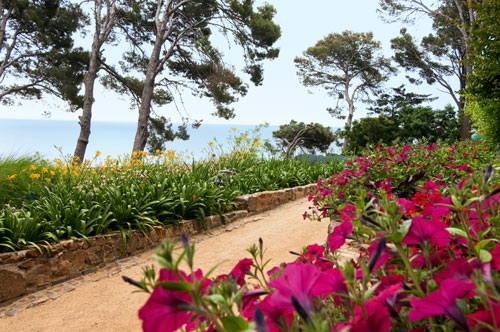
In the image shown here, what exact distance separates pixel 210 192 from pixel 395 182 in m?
2.78

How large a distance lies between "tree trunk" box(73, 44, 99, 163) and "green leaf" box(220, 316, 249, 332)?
12.4 meters

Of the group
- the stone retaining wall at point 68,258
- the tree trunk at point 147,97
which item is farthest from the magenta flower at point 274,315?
the tree trunk at point 147,97

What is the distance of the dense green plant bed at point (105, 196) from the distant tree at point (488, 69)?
14.4ft

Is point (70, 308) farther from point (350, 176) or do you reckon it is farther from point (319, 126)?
point (319, 126)

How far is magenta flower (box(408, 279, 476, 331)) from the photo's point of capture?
14.6 inches

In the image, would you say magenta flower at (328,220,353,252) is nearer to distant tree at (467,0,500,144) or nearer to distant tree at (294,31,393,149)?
distant tree at (467,0,500,144)

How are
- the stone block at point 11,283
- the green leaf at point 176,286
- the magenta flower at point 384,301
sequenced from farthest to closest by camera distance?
the stone block at point 11,283
the magenta flower at point 384,301
the green leaf at point 176,286

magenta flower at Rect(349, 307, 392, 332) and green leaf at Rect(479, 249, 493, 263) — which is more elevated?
green leaf at Rect(479, 249, 493, 263)

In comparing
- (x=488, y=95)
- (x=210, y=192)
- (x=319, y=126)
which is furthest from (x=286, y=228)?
(x=319, y=126)

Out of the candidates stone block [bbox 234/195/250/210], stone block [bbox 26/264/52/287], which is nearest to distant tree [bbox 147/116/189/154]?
stone block [bbox 234/195/250/210]

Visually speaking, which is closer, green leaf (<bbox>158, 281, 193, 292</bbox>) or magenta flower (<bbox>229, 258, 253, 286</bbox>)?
green leaf (<bbox>158, 281, 193, 292</bbox>)

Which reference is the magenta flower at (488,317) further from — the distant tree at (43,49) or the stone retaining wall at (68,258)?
the distant tree at (43,49)

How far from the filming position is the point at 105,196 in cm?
415

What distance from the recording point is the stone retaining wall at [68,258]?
2934mm
